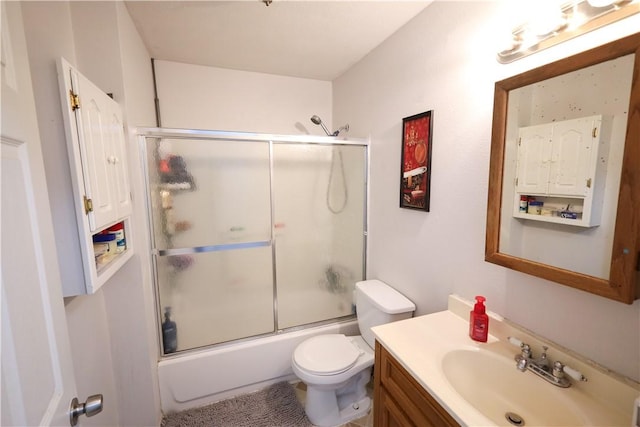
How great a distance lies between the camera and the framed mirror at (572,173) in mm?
773

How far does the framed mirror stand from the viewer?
773 mm

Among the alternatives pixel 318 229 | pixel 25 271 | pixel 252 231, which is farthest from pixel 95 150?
pixel 318 229

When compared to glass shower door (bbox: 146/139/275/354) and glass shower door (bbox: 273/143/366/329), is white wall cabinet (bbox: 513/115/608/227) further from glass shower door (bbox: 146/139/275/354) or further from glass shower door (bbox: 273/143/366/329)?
glass shower door (bbox: 146/139/275/354)

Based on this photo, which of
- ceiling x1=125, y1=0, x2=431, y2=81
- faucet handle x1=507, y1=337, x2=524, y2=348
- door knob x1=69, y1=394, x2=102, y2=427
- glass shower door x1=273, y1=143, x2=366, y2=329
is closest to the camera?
door knob x1=69, y1=394, x2=102, y2=427

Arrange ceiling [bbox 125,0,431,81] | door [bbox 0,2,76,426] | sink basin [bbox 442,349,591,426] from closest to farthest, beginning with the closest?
1. door [bbox 0,2,76,426]
2. sink basin [bbox 442,349,591,426]
3. ceiling [bbox 125,0,431,81]

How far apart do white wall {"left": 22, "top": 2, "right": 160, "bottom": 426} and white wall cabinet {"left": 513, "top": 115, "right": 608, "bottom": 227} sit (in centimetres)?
168

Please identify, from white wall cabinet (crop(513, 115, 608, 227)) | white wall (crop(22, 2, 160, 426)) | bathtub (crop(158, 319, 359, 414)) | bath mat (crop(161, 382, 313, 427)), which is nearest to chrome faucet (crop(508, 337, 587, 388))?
white wall cabinet (crop(513, 115, 608, 227))

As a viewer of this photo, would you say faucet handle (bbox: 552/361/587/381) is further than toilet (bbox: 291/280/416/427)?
No

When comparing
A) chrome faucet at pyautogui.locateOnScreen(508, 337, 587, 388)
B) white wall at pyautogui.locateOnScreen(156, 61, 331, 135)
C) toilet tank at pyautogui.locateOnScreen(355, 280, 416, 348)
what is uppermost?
white wall at pyautogui.locateOnScreen(156, 61, 331, 135)

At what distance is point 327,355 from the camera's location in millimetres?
1702

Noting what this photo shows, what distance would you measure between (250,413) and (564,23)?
2478 mm

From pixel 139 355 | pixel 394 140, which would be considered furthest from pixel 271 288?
pixel 394 140

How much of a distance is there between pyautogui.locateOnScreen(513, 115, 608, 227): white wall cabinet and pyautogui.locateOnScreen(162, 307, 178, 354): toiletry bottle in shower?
6.73ft

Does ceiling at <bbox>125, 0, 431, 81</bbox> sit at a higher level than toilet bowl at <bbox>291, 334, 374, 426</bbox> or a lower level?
higher
